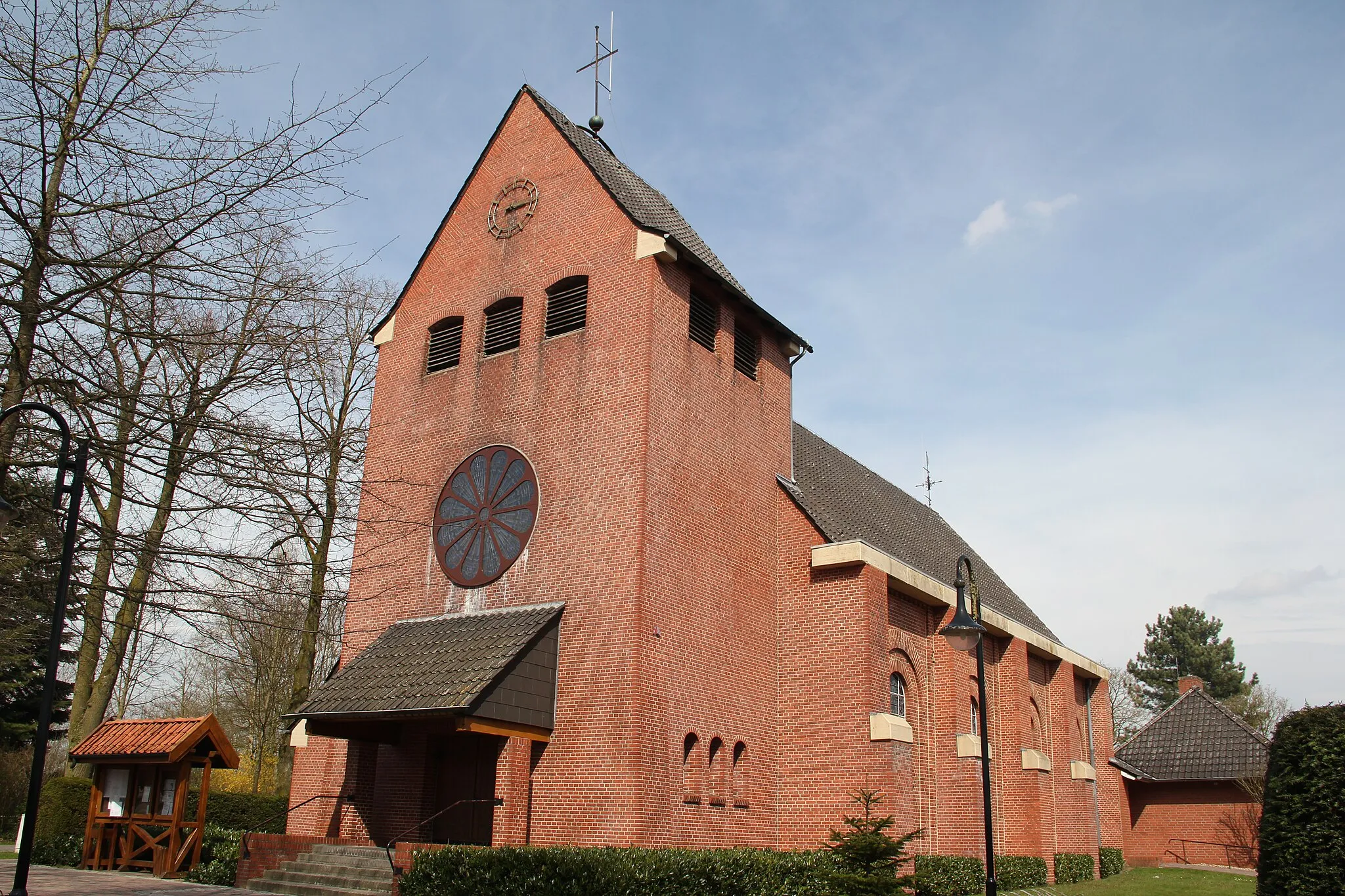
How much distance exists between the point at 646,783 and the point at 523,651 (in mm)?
2620

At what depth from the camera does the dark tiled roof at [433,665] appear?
1481 cm

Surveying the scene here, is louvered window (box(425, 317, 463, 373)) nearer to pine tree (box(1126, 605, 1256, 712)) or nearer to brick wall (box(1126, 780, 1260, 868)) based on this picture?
brick wall (box(1126, 780, 1260, 868))

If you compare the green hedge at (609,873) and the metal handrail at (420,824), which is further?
the metal handrail at (420,824)

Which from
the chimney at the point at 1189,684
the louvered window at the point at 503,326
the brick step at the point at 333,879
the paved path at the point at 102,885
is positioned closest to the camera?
the paved path at the point at 102,885

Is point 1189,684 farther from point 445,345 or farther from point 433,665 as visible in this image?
point 433,665

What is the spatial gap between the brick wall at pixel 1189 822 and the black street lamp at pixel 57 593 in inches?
1210

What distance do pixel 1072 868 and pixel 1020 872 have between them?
3.71 m

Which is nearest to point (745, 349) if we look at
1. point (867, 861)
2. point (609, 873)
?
point (867, 861)

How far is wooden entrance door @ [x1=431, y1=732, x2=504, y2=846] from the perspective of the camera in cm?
1672

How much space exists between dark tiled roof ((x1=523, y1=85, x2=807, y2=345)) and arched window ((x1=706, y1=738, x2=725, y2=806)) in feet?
26.9

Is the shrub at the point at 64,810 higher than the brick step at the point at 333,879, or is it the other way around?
the shrub at the point at 64,810

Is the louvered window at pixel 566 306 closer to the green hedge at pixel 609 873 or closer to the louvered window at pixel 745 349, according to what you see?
the louvered window at pixel 745 349

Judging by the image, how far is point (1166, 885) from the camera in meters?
22.7

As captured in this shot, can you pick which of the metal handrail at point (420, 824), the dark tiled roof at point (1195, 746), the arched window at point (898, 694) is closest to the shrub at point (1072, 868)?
the dark tiled roof at point (1195, 746)
